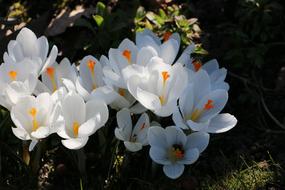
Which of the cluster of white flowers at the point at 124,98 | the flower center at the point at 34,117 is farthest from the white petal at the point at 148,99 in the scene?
the flower center at the point at 34,117

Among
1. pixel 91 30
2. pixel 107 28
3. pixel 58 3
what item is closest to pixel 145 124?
pixel 107 28

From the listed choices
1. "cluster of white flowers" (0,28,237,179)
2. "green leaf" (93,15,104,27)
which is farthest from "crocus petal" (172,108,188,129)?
"green leaf" (93,15,104,27)

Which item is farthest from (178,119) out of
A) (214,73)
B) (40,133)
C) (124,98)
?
(40,133)

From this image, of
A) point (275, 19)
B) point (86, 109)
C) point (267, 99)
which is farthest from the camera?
point (275, 19)

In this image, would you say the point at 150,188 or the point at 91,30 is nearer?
the point at 150,188

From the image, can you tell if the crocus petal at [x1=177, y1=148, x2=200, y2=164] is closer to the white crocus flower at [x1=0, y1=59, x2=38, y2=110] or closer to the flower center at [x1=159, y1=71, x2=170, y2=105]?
the flower center at [x1=159, y1=71, x2=170, y2=105]

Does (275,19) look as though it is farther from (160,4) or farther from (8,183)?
(8,183)
